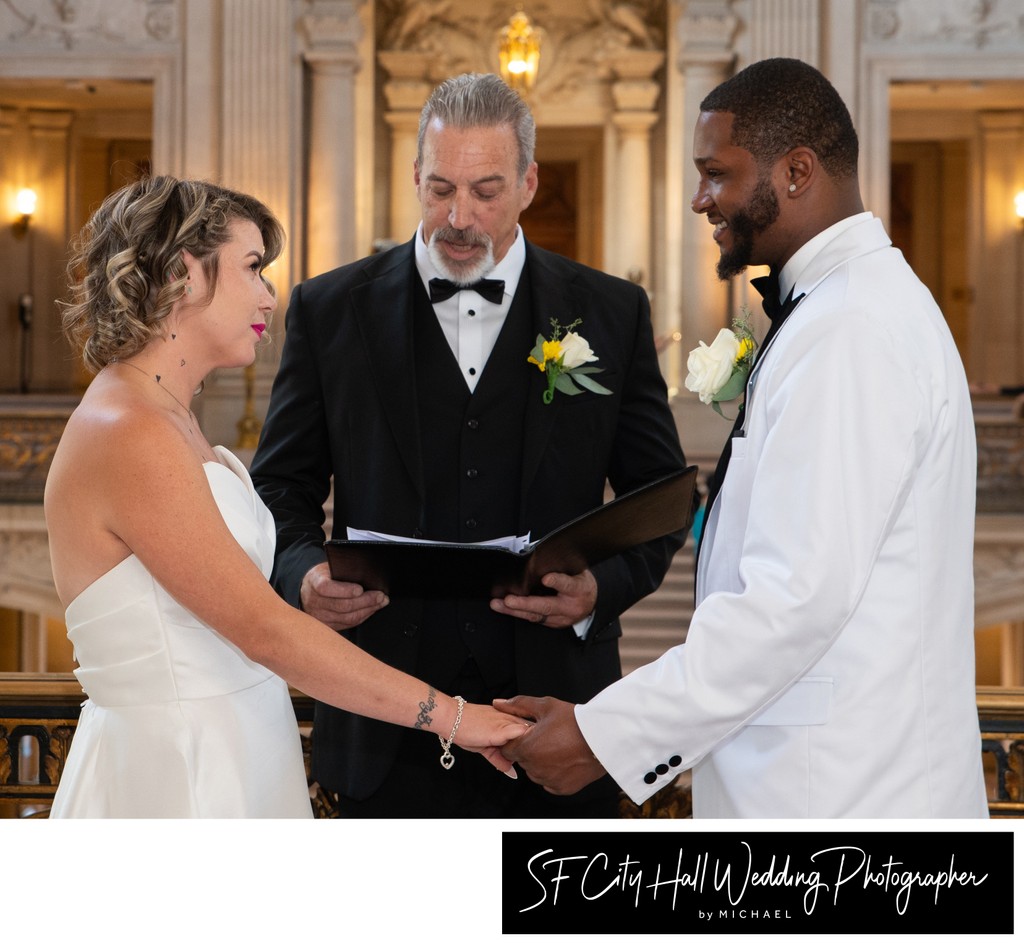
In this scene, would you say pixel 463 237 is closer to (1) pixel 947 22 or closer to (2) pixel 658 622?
(2) pixel 658 622

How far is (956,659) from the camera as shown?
2.25 meters

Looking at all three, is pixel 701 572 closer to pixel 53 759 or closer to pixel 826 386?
pixel 826 386

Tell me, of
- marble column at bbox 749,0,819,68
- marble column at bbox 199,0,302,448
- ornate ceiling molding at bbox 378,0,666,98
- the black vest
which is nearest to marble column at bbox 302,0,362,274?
marble column at bbox 199,0,302,448

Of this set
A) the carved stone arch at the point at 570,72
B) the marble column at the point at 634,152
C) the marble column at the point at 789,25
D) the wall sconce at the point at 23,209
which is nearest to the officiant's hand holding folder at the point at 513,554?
the marble column at the point at 789,25

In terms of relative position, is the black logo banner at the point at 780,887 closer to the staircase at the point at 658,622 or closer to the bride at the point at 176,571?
the bride at the point at 176,571

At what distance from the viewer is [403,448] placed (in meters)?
3.04

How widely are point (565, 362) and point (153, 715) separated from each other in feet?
3.91

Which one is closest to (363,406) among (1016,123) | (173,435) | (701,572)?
(173,435)

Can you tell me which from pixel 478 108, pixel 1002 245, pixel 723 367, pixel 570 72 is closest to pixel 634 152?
pixel 570 72

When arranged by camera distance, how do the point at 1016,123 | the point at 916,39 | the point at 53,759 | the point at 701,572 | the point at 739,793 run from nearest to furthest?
1. the point at 739,793
2. the point at 701,572
3. the point at 53,759
4. the point at 916,39
5. the point at 1016,123

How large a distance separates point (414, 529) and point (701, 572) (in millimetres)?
769

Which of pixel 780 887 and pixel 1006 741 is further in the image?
pixel 1006 741

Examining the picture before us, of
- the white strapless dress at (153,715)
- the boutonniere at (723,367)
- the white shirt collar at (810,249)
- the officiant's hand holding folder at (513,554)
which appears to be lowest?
the white strapless dress at (153,715)

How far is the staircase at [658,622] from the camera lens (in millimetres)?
10938
